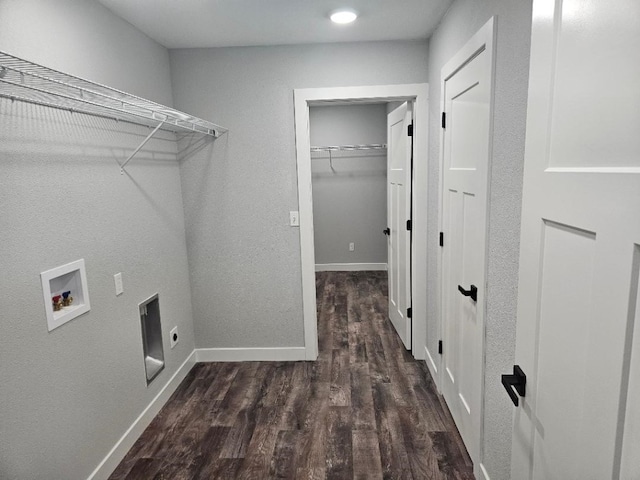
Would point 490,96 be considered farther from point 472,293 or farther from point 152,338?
point 152,338

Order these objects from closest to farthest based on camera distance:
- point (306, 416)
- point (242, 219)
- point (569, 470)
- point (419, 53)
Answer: point (569, 470)
point (306, 416)
point (419, 53)
point (242, 219)

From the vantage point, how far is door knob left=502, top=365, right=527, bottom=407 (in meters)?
1.09

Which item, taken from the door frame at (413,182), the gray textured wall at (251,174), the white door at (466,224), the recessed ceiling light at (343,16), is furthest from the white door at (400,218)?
the recessed ceiling light at (343,16)

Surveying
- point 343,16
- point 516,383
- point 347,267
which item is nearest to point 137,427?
point 516,383

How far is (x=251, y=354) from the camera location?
11.2 feet

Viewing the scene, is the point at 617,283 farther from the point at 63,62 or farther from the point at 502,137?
the point at 63,62

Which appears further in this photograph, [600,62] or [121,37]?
[121,37]

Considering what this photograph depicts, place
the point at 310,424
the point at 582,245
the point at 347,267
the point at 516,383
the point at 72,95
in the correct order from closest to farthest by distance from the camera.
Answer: the point at 582,245 < the point at 516,383 < the point at 72,95 < the point at 310,424 < the point at 347,267

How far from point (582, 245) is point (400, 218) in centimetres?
268

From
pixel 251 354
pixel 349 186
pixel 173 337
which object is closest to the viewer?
pixel 173 337

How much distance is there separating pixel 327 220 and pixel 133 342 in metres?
3.92

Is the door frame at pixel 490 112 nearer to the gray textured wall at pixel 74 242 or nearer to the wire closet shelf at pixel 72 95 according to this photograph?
the wire closet shelf at pixel 72 95

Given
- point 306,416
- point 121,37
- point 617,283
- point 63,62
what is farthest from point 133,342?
point 617,283

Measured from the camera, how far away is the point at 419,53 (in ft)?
9.69
